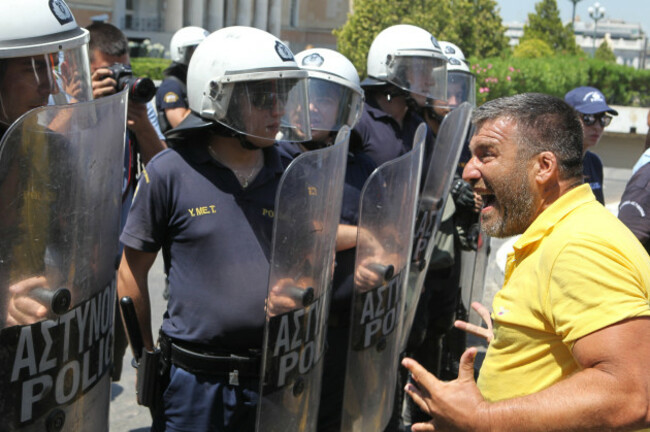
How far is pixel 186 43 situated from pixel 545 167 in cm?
496

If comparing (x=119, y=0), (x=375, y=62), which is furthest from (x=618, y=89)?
(x=119, y=0)

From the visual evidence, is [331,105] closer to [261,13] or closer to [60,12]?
[60,12]

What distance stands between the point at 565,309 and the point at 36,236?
3.87ft

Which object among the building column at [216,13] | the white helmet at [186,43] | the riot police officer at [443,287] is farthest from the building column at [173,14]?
the riot police officer at [443,287]

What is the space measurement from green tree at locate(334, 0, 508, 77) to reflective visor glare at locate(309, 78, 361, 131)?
2215cm

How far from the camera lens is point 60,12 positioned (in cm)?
238

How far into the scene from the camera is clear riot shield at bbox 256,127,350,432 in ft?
7.93

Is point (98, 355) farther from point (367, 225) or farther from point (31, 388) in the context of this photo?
point (367, 225)

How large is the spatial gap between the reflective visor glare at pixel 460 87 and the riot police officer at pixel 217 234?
2.64 meters

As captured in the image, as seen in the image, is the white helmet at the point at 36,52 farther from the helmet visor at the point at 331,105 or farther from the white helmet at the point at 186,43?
the white helmet at the point at 186,43

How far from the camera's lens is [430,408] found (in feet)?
6.53

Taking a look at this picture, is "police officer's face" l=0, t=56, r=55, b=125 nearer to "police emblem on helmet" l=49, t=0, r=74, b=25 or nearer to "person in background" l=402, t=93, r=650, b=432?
"police emblem on helmet" l=49, t=0, r=74, b=25

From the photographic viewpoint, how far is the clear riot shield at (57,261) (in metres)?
1.84

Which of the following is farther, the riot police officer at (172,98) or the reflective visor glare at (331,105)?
the riot police officer at (172,98)
